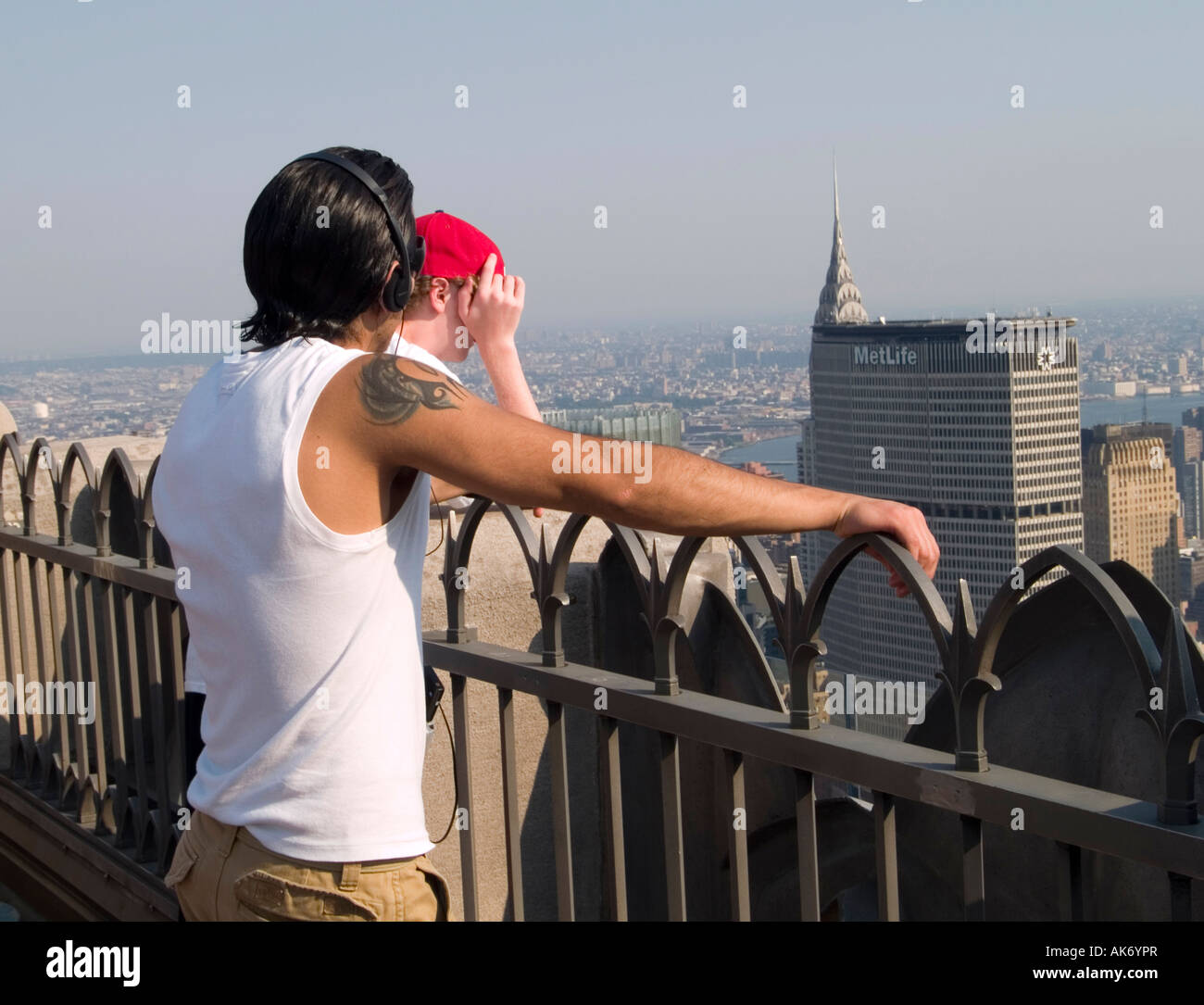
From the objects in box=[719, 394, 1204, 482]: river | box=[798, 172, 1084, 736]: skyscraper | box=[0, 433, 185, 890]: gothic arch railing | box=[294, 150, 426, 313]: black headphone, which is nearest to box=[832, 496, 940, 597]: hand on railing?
box=[294, 150, 426, 313]: black headphone

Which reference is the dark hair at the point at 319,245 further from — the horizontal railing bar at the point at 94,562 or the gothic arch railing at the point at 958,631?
the horizontal railing bar at the point at 94,562

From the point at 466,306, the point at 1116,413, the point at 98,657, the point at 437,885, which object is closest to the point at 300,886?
the point at 437,885

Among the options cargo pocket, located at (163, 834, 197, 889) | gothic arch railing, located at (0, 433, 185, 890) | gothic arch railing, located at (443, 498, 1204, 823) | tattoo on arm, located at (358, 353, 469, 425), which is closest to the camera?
gothic arch railing, located at (443, 498, 1204, 823)

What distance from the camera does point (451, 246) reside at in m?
2.57

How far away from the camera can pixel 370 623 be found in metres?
1.88

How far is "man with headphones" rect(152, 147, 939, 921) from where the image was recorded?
181 cm

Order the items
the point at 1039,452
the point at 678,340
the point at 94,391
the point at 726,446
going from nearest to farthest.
→ 1. the point at 94,391
2. the point at 726,446
3. the point at 678,340
4. the point at 1039,452

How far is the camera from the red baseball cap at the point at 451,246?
256cm

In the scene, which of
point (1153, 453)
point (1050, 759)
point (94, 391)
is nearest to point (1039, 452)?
point (1153, 453)

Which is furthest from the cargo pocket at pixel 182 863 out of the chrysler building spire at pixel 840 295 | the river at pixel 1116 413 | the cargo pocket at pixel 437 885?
the chrysler building spire at pixel 840 295

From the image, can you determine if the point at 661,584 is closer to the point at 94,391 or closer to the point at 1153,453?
the point at 94,391

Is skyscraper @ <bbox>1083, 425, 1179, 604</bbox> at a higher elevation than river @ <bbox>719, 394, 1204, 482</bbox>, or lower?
lower

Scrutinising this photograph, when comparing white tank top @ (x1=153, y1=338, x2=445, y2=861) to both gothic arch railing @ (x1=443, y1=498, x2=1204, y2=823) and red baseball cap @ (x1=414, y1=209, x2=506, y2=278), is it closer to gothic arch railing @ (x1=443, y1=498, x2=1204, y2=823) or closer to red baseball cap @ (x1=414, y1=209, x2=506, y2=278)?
gothic arch railing @ (x1=443, y1=498, x2=1204, y2=823)
